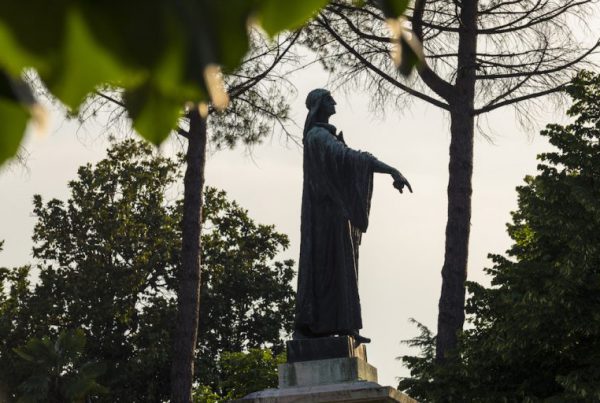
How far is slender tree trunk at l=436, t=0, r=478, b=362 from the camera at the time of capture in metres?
18.5

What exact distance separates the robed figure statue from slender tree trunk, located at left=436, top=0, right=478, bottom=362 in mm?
8707

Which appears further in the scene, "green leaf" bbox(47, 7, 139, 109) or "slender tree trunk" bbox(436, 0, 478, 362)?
"slender tree trunk" bbox(436, 0, 478, 362)

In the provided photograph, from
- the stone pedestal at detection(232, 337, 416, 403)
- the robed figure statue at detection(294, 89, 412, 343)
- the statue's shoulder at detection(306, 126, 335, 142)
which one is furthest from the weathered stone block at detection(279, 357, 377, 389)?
the statue's shoulder at detection(306, 126, 335, 142)

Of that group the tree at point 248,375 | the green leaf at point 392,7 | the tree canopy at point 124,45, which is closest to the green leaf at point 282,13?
the tree canopy at point 124,45

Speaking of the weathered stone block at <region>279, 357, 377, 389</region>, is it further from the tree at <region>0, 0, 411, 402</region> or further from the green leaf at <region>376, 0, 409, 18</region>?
the tree at <region>0, 0, 411, 402</region>

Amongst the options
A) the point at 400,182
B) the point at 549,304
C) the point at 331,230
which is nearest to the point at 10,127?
the point at 400,182

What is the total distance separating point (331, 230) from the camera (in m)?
9.65

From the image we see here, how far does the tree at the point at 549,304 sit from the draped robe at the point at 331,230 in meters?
5.42

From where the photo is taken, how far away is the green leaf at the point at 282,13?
1.23 metres

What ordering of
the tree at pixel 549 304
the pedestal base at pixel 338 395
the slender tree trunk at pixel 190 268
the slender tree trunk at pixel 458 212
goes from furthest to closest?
the slender tree trunk at pixel 190 268, the slender tree trunk at pixel 458 212, the tree at pixel 549 304, the pedestal base at pixel 338 395

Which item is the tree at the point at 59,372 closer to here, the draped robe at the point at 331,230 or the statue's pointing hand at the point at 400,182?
the draped robe at the point at 331,230

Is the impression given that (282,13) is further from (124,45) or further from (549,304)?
(549,304)

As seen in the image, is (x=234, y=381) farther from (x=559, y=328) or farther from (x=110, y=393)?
(x=559, y=328)

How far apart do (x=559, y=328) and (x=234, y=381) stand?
34.2ft
